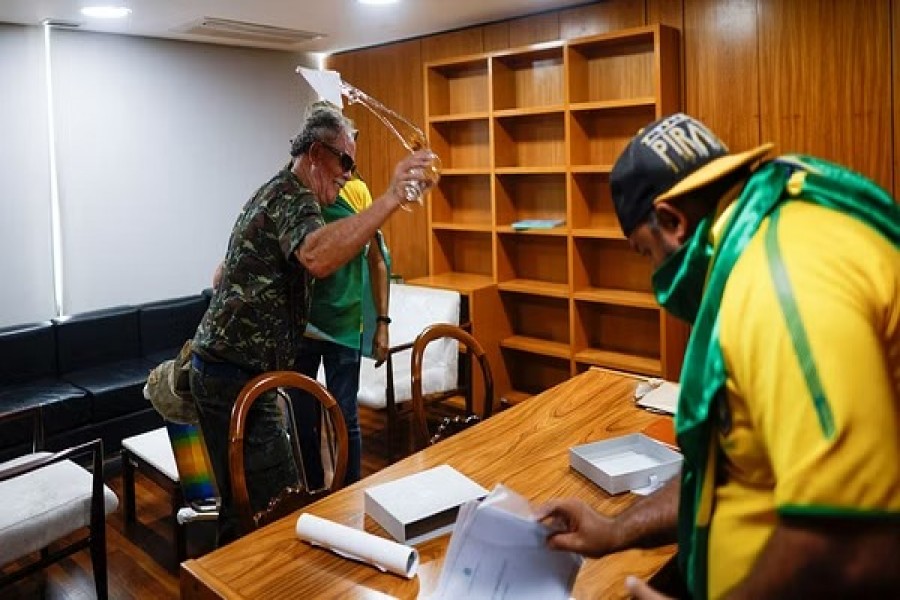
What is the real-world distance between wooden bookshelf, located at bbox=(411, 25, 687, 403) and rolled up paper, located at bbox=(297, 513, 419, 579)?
2.45m

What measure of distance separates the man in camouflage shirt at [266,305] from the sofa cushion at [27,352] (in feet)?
7.59

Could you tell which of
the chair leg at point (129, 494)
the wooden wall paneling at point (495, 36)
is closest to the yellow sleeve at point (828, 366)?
the chair leg at point (129, 494)

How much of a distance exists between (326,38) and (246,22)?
0.69 metres

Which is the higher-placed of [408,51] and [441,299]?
[408,51]

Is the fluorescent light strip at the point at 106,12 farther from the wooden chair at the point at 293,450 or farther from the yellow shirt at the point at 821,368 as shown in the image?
the yellow shirt at the point at 821,368

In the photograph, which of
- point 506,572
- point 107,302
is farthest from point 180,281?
point 506,572

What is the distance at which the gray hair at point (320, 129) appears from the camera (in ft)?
6.75

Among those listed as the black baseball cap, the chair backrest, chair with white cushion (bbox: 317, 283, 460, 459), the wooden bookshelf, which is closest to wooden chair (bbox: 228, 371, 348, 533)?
the black baseball cap

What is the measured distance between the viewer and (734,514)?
2.64 feet

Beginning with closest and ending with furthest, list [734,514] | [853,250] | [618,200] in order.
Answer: [853,250]
[734,514]
[618,200]

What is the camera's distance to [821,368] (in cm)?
64

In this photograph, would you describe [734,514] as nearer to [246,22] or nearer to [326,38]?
[246,22]

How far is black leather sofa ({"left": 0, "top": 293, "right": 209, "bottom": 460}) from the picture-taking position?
141 inches

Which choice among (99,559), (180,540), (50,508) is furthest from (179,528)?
(50,508)
